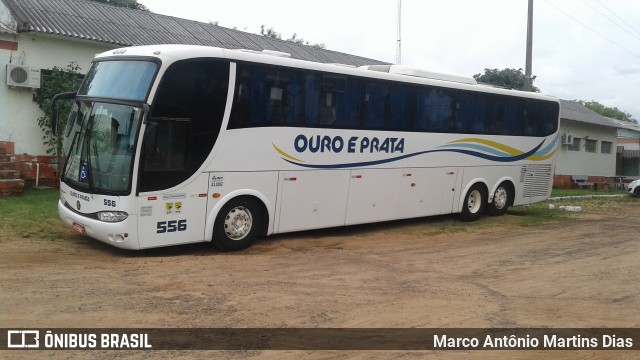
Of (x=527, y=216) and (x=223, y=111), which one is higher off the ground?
(x=223, y=111)

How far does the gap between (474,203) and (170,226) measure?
28.4 feet

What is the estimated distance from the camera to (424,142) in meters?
13.2

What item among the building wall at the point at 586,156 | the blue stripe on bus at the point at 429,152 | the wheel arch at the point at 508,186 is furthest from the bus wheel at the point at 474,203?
the building wall at the point at 586,156

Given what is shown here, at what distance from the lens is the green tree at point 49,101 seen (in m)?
15.1

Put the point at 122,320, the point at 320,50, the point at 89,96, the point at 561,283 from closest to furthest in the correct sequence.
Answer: the point at 122,320 → the point at 561,283 → the point at 89,96 → the point at 320,50

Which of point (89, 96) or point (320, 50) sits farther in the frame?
point (320, 50)

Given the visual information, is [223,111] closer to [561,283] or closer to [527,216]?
[561,283]

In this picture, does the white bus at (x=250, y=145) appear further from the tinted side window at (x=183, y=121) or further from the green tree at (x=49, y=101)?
the green tree at (x=49, y=101)

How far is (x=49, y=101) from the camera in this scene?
15.1 meters

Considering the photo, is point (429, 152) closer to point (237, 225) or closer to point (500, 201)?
point (500, 201)

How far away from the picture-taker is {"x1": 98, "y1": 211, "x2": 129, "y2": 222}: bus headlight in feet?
28.3

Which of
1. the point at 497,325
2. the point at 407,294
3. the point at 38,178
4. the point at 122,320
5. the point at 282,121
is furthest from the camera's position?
the point at 38,178

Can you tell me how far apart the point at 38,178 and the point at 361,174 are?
868 cm

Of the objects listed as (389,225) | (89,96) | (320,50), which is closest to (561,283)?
(389,225)
